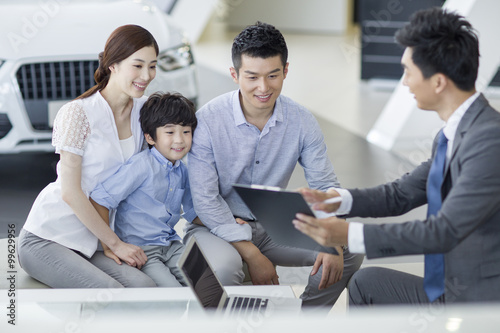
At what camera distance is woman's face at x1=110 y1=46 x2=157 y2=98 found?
2148 millimetres

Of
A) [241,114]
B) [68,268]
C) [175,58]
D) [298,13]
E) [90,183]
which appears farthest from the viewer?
[298,13]

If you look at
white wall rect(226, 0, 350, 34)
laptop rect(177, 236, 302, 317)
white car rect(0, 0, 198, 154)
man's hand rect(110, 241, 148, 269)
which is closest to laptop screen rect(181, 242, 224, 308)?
laptop rect(177, 236, 302, 317)

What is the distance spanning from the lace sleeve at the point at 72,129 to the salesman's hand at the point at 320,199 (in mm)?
759

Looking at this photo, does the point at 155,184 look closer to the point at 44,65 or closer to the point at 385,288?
the point at 385,288

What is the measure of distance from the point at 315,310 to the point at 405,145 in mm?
2784

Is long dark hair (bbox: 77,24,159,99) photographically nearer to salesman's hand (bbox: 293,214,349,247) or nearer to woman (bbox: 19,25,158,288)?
woman (bbox: 19,25,158,288)

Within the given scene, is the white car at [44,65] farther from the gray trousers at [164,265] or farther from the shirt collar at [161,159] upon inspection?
the gray trousers at [164,265]

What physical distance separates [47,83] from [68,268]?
70.0 inches

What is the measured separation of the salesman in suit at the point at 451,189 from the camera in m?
1.60

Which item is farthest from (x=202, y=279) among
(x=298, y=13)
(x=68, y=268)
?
(x=298, y=13)

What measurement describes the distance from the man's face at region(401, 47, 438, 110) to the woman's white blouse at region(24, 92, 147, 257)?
1.00 meters

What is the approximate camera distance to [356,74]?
291 inches

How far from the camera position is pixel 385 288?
1.92m

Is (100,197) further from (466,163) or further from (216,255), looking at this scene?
(466,163)
